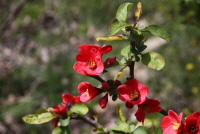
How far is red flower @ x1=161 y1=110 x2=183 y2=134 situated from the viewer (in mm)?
795

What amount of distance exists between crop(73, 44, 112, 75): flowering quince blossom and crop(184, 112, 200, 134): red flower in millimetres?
300

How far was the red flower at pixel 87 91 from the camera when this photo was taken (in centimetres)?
88

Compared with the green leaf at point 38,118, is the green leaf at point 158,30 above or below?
above

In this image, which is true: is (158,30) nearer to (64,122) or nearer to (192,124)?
(192,124)

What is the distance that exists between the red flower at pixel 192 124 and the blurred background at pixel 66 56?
1.69 metres

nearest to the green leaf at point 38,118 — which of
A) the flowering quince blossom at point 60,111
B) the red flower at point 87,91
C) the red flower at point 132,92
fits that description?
the flowering quince blossom at point 60,111

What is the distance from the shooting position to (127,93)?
0.85m

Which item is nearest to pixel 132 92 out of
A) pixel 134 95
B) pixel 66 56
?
pixel 134 95

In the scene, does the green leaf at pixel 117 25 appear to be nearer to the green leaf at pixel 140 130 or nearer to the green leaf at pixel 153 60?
the green leaf at pixel 153 60

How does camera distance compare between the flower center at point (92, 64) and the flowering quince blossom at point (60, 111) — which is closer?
the flower center at point (92, 64)

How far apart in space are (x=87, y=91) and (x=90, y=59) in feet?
0.36

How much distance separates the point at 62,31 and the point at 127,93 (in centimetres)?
306

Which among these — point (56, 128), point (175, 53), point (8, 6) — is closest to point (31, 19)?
point (8, 6)

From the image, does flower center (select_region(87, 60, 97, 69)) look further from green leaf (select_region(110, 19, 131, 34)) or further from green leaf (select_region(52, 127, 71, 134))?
green leaf (select_region(52, 127, 71, 134))
